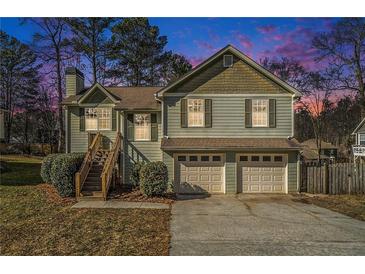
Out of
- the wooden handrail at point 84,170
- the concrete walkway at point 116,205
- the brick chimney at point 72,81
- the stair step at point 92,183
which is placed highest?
the brick chimney at point 72,81

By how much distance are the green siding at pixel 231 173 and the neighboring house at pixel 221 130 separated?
0.05m

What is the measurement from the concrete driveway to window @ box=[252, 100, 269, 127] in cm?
431

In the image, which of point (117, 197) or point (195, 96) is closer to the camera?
point (117, 197)

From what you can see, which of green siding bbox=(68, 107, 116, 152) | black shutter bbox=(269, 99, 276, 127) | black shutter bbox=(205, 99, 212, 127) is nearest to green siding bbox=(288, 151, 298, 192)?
black shutter bbox=(269, 99, 276, 127)

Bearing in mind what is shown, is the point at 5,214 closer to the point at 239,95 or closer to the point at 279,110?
the point at 239,95

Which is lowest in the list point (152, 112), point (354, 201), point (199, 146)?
point (354, 201)

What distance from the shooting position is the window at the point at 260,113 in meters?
14.7

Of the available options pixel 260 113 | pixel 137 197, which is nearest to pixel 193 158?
pixel 137 197

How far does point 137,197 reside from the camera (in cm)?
1255

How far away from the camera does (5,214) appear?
32.2ft

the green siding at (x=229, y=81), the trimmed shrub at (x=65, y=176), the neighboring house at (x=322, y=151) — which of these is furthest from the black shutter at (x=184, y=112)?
the neighboring house at (x=322, y=151)

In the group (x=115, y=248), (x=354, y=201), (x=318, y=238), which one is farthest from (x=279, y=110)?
(x=115, y=248)

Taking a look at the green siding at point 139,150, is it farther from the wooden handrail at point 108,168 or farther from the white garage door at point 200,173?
the white garage door at point 200,173

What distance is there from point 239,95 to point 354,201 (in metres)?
6.92
